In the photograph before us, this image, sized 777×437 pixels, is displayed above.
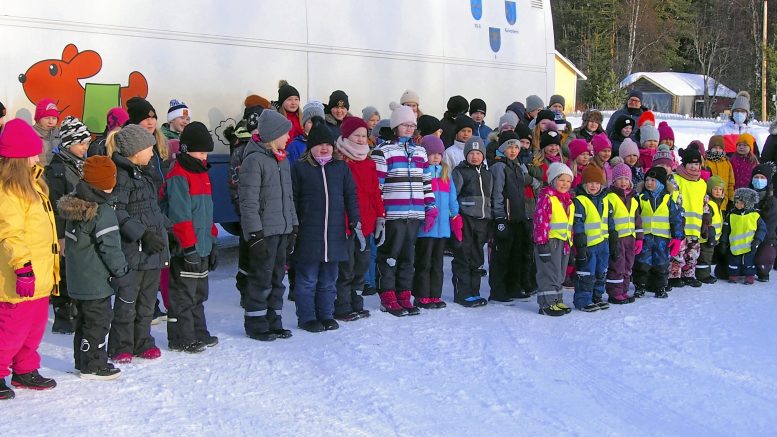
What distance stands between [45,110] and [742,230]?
7430mm

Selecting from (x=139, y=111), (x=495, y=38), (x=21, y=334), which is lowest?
(x=21, y=334)

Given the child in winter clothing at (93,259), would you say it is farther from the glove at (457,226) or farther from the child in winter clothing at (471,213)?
the child in winter clothing at (471,213)

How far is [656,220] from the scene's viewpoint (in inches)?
332

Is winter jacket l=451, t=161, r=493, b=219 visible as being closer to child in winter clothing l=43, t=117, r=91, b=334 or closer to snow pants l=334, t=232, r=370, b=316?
snow pants l=334, t=232, r=370, b=316

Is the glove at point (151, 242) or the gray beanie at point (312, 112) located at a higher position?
the gray beanie at point (312, 112)

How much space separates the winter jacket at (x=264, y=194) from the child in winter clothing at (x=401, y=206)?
3.79ft

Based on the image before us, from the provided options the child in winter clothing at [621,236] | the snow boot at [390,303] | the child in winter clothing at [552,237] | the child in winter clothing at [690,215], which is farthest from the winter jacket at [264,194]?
the child in winter clothing at [690,215]

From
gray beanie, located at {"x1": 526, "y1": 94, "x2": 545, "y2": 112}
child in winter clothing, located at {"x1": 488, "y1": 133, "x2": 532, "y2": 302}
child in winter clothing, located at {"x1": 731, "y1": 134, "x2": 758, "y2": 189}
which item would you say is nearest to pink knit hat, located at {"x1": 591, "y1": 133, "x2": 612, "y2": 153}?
child in winter clothing, located at {"x1": 488, "y1": 133, "x2": 532, "y2": 302}

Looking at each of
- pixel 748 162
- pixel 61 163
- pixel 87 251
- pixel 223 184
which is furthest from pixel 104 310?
pixel 748 162

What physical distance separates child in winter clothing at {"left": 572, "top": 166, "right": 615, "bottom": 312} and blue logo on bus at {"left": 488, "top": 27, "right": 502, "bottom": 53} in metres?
4.80

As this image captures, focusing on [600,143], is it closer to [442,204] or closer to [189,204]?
[442,204]

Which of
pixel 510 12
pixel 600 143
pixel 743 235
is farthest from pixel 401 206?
pixel 510 12

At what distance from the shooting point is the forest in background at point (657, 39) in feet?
162

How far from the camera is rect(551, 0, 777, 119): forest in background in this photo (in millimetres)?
49469
